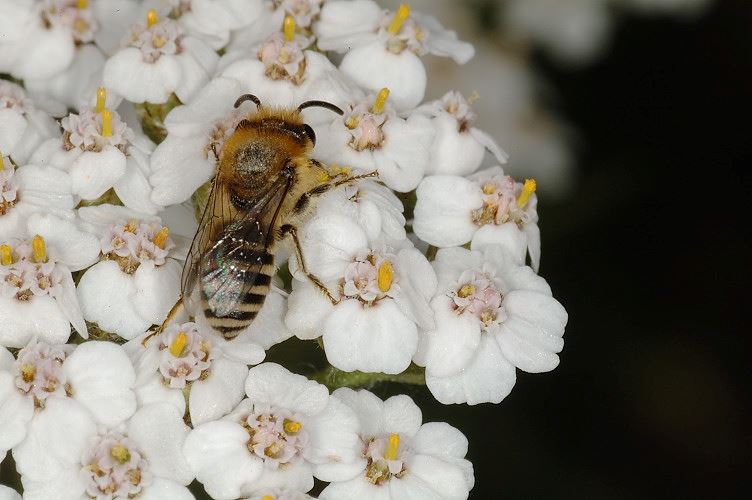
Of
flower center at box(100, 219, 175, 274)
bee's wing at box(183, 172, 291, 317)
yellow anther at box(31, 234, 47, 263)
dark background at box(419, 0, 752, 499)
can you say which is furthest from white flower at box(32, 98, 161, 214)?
dark background at box(419, 0, 752, 499)

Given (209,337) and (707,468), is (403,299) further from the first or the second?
(707,468)

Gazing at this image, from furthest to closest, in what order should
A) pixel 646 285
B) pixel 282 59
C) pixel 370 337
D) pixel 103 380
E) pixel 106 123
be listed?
pixel 646 285 → pixel 282 59 → pixel 106 123 → pixel 370 337 → pixel 103 380

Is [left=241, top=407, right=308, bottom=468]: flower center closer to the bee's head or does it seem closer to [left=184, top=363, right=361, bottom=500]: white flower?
[left=184, top=363, right=361, bottom=500]: white flower

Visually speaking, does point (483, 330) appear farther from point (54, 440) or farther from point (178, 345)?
point (54, 440)

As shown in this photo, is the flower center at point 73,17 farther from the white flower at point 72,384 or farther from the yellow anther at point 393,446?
the yellow anther at point 393,446

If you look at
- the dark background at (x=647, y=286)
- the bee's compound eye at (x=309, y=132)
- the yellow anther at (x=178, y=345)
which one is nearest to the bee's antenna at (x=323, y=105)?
the bee's compound eye at (x=309, y=132)

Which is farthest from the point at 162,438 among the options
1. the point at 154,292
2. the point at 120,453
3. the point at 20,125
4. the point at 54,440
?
the point at 20,125
